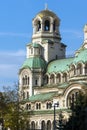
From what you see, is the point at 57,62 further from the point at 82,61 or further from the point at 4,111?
the point at 4,111

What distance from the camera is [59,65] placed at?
108312 millimetres

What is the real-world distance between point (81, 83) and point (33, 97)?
52.9 ft

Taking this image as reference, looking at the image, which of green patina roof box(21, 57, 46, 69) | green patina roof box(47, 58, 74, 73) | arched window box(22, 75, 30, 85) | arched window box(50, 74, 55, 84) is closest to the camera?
green patina roof box(47, 58, 74, 73)

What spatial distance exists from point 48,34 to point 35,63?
6825 mm

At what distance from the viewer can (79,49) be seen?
106812mm

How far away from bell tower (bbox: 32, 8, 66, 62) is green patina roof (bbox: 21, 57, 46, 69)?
153cm

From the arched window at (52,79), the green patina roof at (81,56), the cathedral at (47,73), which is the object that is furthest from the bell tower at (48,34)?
the green patina roof at (81,56)

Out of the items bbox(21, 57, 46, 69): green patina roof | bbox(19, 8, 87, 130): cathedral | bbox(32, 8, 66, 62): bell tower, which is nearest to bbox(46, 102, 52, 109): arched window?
bbox(19, 8, 87, 130): cathedral

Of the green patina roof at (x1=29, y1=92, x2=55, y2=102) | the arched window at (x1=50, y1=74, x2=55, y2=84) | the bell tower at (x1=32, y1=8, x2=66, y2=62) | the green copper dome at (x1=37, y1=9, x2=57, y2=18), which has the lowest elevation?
the green patina roof at (x1=29, y1=92, x2=55, y2=102)

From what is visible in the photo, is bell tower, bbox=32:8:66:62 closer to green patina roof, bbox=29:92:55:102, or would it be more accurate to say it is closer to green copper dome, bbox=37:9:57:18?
green copper dome, bbox=37:9:57:18

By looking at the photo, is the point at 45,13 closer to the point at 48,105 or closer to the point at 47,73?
the point at 47,73

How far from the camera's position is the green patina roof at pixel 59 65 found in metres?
107

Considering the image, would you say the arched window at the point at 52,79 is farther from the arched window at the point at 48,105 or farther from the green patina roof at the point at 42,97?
the arched window at the point at 48,105

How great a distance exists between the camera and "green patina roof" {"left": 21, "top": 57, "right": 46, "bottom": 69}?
10957 cm
